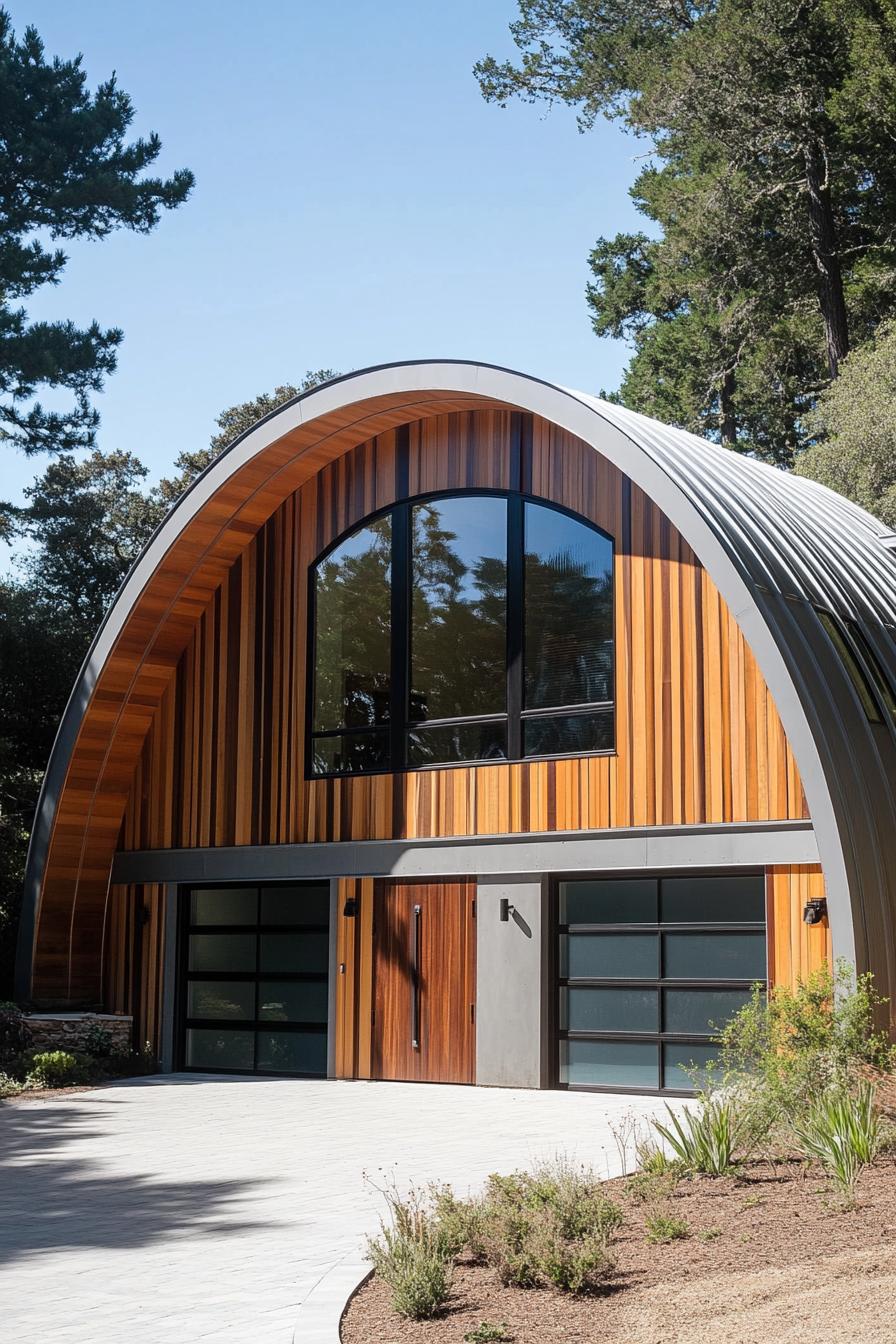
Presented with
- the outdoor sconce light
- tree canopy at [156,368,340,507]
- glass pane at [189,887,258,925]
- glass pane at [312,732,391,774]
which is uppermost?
tree canopy at [156,368,340,507]

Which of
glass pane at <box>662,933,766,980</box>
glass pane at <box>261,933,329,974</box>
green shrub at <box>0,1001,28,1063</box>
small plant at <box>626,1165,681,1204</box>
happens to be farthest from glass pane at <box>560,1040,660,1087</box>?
green shrub at <box>0,1001,28,1063</box>

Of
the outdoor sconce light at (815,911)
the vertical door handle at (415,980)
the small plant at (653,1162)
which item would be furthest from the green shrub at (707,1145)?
the vertical door handle at (415,980)

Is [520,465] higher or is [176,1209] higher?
[520,465]

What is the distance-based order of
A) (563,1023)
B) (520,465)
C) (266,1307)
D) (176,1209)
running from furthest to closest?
(520,465) < (563,1023) < (176,1209) < (266,1307)

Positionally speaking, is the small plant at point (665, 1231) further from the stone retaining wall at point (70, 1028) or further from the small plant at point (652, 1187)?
the stone retaining wall at point (70, 1028)

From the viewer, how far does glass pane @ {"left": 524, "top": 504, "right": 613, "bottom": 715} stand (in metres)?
13.9

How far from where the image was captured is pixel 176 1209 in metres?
8.04

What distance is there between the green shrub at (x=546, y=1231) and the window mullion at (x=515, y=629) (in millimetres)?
7312

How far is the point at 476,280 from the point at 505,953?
946cm

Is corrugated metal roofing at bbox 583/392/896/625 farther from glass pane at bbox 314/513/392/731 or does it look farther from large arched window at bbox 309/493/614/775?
glass pane at bbox 314/513/392/731

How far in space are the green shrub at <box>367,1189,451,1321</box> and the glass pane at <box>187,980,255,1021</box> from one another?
984 centimetres

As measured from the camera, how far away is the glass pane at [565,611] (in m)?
13.9

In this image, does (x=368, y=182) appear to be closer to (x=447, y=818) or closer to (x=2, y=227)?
(x=447, y=818)

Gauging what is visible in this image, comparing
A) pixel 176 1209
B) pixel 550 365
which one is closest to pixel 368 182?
pixel 176 1209
